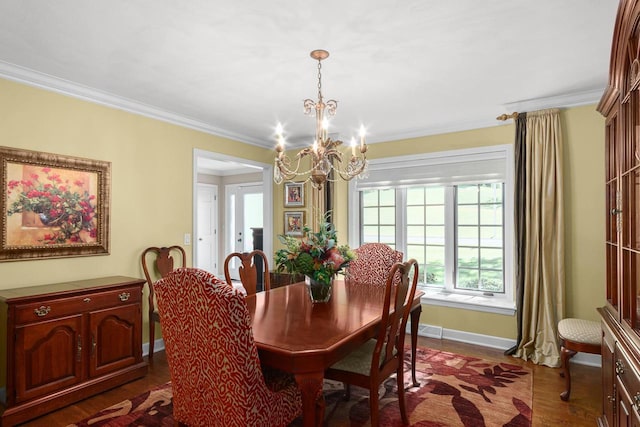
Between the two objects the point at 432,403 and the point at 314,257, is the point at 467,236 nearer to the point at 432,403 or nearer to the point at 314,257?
the point at 432,403

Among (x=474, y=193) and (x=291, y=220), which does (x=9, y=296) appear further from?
(x=474, y=193)

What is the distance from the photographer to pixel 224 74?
9.36 feet

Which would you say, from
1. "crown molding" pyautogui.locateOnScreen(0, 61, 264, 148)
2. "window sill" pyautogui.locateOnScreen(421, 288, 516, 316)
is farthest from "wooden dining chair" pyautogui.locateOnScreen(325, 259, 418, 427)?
"crown molding" pyautogui.locateOnScreen(0, 61, 264, 148)

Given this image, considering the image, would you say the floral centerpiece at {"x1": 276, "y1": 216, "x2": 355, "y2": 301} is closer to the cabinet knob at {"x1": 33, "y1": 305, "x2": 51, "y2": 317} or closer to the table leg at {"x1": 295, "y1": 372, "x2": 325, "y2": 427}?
the table leg at {"x1": 295, "y1": 372, "x2": 325, "y2": 427}

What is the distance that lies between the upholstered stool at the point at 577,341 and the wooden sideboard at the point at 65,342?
11.0 ft

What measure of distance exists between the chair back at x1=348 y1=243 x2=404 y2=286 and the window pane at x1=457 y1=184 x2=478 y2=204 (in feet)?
4.81

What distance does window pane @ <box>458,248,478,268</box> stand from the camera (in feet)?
14.0

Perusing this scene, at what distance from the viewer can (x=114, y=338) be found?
296cm

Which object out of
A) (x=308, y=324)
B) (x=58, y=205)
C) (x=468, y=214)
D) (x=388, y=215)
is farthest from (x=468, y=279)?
(x=58, y=205)

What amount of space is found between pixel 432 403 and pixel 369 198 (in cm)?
284

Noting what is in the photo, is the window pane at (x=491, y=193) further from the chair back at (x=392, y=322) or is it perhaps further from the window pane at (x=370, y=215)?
the chair back at (x=392, y=322)

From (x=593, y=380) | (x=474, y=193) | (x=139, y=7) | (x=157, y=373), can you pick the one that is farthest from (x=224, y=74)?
(x=593, y=380)

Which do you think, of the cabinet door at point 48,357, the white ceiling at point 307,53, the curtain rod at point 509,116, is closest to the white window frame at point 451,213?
the curtain rod at point 509,116

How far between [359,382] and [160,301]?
1.18 meters
